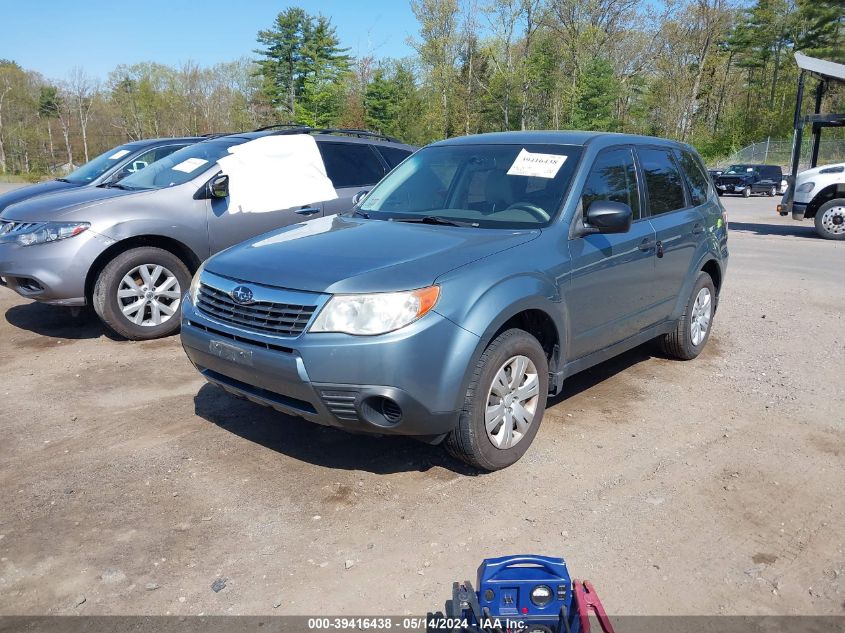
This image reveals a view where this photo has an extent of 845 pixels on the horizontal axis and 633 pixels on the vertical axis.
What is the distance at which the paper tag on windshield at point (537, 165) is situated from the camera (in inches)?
176

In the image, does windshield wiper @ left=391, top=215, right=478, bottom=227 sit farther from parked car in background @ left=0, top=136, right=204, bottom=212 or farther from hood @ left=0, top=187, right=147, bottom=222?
parked car in background @ left=0, top=136, right=204, bottom=212

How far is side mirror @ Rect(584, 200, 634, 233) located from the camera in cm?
410

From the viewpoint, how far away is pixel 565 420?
469cm

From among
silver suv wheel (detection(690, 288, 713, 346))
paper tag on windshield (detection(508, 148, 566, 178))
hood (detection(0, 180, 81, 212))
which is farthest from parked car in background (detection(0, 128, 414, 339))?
silver suv wheel (detection(690, 288, 713, 346))

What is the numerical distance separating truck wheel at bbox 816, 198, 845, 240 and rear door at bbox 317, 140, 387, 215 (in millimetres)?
11037

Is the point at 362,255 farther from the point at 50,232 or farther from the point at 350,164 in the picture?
the point at 350,164

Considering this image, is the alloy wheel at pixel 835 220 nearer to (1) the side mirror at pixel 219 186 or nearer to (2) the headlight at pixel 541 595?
(1) the side mirror at pixel 219 186

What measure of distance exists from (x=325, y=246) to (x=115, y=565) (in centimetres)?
187

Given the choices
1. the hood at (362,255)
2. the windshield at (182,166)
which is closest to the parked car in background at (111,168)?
the windshield at (182,166)

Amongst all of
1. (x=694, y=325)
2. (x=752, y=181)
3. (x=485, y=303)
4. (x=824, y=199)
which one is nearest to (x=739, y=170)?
(x=752, y=181)

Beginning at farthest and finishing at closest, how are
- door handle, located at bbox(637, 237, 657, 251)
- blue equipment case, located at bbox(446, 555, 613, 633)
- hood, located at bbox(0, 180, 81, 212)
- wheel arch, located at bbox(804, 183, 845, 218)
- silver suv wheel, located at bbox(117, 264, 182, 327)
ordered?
1. wheel arch, located at bbox(804, 183, 845, 218)
2. hood, located at bbox(0, 180, 81, 212)
3. silver suv wheel, located at bbox(117, 264, 182, 327)
4. door handle, located at bbox(637, 237, 657, 251)
5. blue equipment case, located at bbox(446, 555, 613, 633)

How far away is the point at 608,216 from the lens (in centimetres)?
409

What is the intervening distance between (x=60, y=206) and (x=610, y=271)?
4.76 m

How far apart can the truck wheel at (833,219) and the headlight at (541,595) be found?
14874 millimetres
